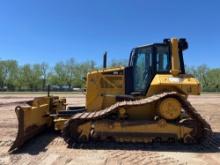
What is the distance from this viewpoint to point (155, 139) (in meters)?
9.84

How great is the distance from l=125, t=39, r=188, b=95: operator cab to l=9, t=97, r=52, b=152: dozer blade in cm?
287

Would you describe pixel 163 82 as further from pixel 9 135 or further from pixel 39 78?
pixel 39 78

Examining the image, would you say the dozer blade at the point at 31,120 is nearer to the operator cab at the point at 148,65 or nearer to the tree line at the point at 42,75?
the operator cab at the point at 148,65

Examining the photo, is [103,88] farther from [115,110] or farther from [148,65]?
[148,65]

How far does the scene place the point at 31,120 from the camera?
10156mm

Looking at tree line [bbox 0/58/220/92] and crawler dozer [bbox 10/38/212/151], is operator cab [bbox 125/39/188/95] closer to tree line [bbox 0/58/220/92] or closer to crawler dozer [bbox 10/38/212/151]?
crawler dozer [bbox 10/38/212/151]

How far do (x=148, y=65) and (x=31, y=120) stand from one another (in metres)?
3.92

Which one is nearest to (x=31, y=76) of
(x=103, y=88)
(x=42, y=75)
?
(x=42, y=75)

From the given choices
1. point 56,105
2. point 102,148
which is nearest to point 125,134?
point 102,148

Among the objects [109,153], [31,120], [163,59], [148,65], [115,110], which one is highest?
[163,59]

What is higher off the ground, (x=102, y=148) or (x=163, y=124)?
(x=163, y=124)

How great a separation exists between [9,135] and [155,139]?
16.9 ft

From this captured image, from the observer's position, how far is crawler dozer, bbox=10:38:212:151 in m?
9.78

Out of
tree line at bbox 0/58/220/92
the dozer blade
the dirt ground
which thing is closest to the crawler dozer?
the dozer blade
